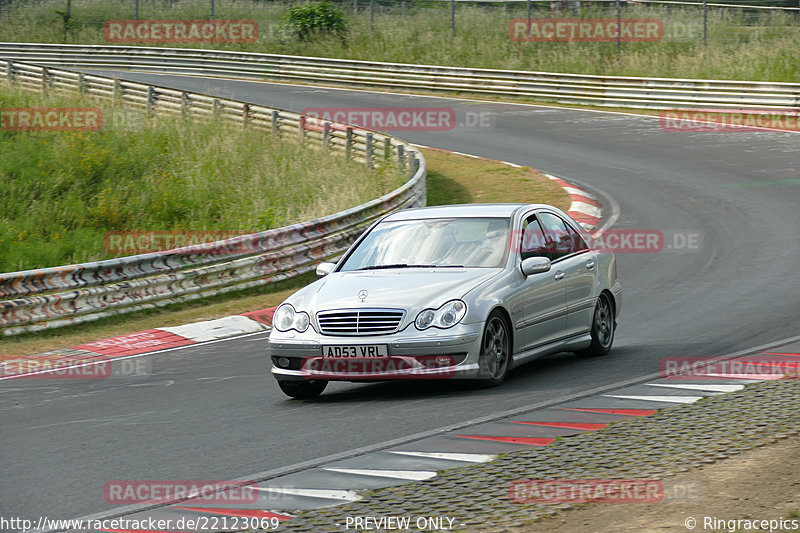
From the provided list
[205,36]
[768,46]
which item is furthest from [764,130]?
[205,36]

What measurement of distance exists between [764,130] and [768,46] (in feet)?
27.0

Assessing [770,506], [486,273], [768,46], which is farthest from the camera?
[768,46]

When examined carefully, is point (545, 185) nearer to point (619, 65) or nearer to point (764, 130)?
point (764, 130)

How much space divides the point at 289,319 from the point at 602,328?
3.40 m

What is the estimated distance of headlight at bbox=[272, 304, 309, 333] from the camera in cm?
930

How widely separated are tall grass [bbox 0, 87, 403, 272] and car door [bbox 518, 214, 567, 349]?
386 inches

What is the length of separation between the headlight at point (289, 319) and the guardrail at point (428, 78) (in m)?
23.7

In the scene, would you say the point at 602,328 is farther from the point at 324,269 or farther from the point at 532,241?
the point at 324,269

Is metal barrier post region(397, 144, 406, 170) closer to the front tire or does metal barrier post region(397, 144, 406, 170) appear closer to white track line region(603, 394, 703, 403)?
the front tire

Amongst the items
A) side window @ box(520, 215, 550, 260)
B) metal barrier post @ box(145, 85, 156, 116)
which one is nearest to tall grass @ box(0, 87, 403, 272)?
metal barrier post @ box(145, 85, 156, 116)

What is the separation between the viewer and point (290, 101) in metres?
37.8

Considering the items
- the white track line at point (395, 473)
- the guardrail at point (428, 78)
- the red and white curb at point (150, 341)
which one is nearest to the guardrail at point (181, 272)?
the red and white curb at point (150, 341)

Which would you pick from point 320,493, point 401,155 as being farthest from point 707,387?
point 401,155

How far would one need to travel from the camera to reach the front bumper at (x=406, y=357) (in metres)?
8.91
